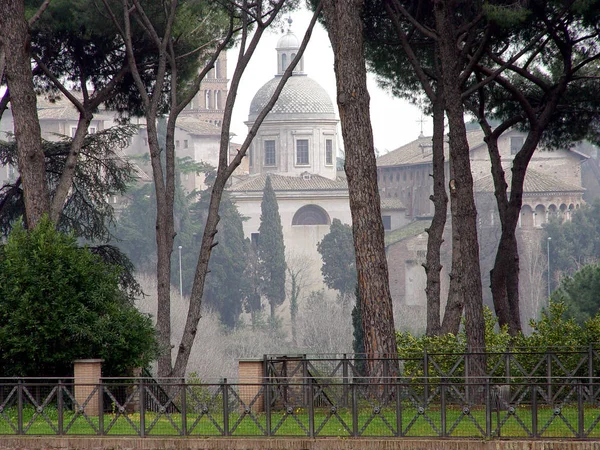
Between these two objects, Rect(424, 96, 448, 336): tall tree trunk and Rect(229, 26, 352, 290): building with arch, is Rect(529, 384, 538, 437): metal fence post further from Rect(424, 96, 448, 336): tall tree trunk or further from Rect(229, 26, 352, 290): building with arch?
Rect(229, 26, 352, 290): building with arch

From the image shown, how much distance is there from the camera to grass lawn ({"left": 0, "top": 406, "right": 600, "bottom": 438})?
8.69 m

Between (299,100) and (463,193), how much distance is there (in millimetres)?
73219

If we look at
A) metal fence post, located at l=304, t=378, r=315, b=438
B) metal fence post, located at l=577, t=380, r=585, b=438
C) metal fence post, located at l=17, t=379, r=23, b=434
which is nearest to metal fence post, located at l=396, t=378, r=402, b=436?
metal fence post, located at l=304, t=378, r=315, b=438

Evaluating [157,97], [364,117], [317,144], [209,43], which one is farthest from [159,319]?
[317,144]

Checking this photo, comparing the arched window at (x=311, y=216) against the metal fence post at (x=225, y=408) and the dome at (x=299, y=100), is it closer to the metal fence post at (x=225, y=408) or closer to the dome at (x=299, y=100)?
the dome at (x=299, y=100)

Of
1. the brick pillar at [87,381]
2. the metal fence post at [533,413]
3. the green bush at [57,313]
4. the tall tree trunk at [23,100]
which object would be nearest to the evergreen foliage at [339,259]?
the tall tree trunk at [23,100]

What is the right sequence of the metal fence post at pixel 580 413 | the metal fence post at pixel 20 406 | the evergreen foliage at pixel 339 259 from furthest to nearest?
the evergreen foliage at pixel 339 259, the metal fence post at pixel 20 406, the metal fence post at pixel 580 413

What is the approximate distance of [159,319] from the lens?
16.5 meters

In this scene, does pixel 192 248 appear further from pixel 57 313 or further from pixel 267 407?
pixel 267 407

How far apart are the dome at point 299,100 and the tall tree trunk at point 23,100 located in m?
70.5

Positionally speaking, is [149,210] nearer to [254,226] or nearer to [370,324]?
[254,226]

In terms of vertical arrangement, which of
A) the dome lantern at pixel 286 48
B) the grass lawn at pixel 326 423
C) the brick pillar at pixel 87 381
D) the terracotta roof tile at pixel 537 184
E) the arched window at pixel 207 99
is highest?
the dome lantern at pixel 286 48

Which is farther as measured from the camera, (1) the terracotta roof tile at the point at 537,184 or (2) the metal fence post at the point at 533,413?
(1) the terracotta roof tile at the point at 537,184

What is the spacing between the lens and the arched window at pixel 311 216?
78875mm
